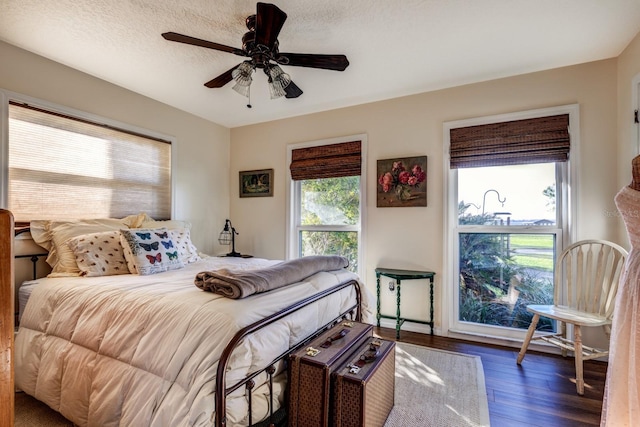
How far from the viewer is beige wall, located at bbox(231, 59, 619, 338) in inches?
96.9

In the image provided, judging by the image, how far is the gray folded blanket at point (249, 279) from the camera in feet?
4.75

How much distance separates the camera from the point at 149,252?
7.31ft

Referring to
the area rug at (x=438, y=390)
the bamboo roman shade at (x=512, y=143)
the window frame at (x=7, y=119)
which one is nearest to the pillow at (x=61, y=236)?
the window frame at (x=7, y=119)

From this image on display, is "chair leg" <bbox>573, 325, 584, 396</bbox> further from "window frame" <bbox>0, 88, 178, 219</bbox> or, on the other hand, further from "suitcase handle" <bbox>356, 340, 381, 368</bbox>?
"window frame" <bbox>0, 88, 178, 219</bbox>

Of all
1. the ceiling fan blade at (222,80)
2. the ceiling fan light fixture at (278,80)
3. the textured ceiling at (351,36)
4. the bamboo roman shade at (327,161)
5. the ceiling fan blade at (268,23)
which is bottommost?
the bamboo roman shade at (327,161)

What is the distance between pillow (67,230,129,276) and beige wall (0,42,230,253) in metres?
1.22

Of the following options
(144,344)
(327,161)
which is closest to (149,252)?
(144,344)

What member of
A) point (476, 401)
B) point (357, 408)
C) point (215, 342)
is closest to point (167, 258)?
point (215, 342)

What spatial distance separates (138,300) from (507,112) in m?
3.21

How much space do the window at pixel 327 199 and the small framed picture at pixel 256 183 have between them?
0.35 meters

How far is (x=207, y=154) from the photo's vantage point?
3.94 meters

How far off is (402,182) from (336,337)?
1951 mm

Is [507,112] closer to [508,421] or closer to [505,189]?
[505,189]

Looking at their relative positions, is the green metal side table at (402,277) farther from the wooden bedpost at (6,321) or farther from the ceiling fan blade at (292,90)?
the wooden bedpost at (6,321)
